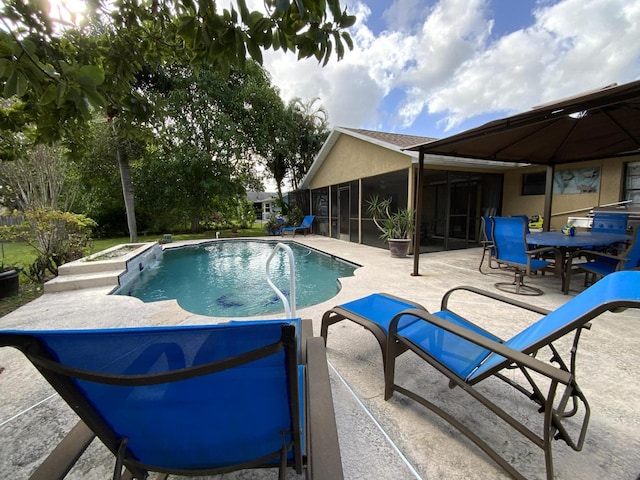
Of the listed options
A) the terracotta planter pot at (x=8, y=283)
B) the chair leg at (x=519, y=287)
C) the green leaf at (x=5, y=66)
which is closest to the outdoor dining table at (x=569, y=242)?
the chair leg at (x=519, y=287)

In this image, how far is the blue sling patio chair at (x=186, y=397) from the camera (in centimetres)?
82

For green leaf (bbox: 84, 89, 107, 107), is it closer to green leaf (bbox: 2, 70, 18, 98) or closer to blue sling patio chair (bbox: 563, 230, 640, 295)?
green leaf (bbox: 2, 70, 18, 98)

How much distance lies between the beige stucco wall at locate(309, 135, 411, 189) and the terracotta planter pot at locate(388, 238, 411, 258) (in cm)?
212

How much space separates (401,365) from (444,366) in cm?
→ 75

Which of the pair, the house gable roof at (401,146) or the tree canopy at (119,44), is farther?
the house gable roof at (401,146)

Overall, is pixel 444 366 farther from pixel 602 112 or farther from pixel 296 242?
pixel 296 242

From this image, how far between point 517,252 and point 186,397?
4881mm

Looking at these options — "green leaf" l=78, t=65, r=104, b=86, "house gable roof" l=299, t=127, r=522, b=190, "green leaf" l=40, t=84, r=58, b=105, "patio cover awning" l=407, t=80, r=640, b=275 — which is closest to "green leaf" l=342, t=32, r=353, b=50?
"green leaf" l=78, t=65, r=104, b=86

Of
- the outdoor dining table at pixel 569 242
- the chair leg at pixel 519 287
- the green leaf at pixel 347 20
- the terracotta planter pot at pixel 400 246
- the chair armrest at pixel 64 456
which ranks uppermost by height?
the green leaf at pixel 347 20

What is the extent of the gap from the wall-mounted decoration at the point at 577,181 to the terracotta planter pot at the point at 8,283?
41.8 ft

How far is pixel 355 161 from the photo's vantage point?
984 centimetres

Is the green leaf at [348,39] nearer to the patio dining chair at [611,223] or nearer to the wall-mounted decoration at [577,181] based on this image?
the patio dining chair at [611,223]

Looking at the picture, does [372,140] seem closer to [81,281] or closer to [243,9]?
[243,9]

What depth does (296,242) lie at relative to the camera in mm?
11352
